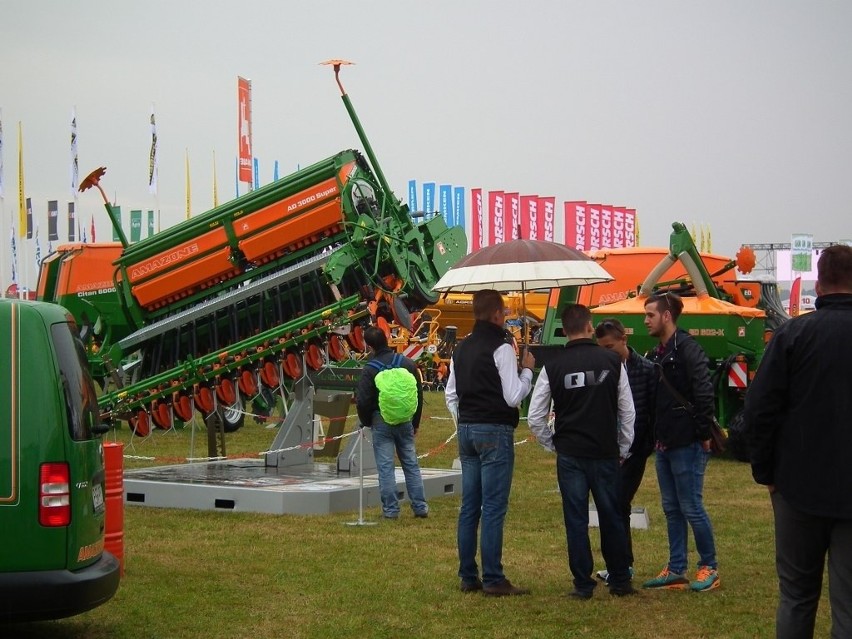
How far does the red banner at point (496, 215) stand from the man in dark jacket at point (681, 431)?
43464 millimetres

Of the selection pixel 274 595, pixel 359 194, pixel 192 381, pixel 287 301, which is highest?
pixel 359 194

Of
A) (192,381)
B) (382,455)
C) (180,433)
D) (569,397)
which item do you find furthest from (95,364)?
(569,397)

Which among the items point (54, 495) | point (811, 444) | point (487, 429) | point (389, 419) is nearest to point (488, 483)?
point (487, 429)

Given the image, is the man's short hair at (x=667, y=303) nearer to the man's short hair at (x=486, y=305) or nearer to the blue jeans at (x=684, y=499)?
the blue jeans at (x=684, y=499)

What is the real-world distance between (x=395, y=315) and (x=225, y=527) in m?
3.56

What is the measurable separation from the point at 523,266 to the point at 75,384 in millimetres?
3356

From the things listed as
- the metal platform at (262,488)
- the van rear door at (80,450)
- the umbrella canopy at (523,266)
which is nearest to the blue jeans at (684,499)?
the umbrella canopy at (523,266)

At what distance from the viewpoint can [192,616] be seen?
25.4 ft

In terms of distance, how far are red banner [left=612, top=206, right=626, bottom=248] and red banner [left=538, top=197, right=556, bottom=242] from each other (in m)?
2.74

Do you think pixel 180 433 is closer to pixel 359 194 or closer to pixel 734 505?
pixel 359 194

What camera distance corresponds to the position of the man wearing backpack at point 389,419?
11.5 metres

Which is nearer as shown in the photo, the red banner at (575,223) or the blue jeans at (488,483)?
the blue jeans at (488,483)

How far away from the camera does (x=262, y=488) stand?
1224cm

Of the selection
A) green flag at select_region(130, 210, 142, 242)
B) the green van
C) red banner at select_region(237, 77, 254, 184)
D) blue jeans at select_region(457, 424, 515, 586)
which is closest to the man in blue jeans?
blue jeans at select_region(457, 424, 515, 586)
